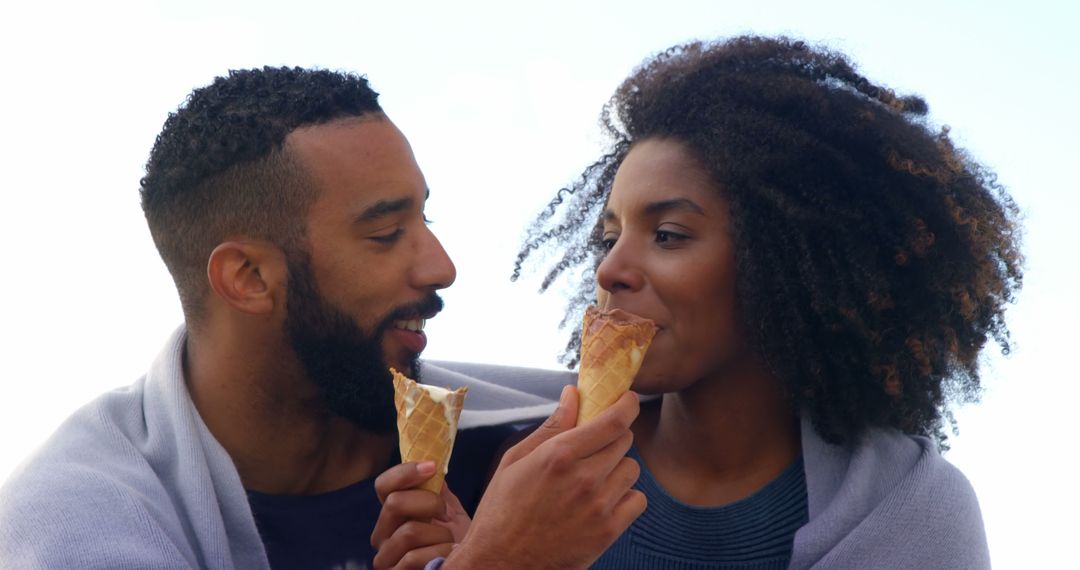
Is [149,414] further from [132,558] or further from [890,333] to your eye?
[890,333]

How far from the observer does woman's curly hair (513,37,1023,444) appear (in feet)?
13.0

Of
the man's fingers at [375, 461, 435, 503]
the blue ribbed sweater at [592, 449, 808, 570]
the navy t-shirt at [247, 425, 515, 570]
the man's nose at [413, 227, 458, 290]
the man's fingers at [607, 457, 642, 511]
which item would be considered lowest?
the navy t-shirt at [247, 425, 515, 570]

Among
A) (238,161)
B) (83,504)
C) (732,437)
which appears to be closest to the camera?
(83,504)

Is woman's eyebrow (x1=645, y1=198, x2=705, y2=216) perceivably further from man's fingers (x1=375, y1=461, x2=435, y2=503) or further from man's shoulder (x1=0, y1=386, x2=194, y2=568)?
man's shoulder (x1=0, y1=386, x2=194, y2=568)

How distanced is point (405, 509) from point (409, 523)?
40 mm

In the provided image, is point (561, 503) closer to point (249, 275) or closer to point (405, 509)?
point (405, 509)

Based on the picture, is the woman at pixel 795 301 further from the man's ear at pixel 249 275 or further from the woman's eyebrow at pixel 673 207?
the man's ear at pixel 249 275

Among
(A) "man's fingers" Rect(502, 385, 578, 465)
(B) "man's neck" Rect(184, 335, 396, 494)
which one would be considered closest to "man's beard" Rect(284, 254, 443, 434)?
(B) "man's neck" Rect(184, 335, 396, 494)

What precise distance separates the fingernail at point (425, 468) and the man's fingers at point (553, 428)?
27 centimetres

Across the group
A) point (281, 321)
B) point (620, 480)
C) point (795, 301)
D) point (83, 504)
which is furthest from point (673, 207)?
point (83, 504)

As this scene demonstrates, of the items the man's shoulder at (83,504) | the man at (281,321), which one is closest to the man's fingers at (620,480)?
the man at (281,321)

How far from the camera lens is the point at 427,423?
370 centimetres

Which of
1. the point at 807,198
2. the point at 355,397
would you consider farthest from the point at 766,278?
the point at 355,397

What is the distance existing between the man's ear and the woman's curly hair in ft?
4.68
